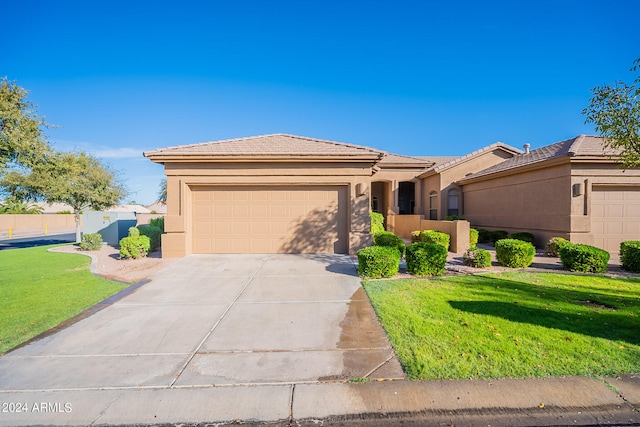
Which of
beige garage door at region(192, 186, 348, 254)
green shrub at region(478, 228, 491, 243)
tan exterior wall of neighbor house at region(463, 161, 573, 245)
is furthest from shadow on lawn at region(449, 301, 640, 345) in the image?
green shrub at region(478, 228, 491, 243)

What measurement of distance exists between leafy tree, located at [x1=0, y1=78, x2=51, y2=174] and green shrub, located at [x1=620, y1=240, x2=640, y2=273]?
21252mm

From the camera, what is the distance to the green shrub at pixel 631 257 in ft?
26.3

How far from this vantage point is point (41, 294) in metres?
6.48

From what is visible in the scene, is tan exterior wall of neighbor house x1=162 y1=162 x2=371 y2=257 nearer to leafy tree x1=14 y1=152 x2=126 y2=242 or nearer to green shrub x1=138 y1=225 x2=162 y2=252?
green shrub x1=138 y1=225 x2=162 y2=252

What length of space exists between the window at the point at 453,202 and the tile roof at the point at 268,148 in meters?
9.79

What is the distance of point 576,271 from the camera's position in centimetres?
812

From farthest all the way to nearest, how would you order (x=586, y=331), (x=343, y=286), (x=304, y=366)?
(x=343, y=286), (x=586, y=331), (x=304, y=366)

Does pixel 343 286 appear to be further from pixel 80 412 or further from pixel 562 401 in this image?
pixel 80 412

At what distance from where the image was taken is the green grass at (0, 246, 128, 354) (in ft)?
15.5

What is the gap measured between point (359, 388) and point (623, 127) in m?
7.76

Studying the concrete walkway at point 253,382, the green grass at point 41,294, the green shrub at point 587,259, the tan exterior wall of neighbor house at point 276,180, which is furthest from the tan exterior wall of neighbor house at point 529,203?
the green grass at point 41,294

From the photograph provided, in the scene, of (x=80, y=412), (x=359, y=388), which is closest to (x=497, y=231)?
(x=359, y=388)

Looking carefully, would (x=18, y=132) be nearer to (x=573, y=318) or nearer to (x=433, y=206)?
(x=573, y=318)

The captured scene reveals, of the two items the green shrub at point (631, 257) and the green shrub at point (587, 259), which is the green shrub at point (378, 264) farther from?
the green shrub at point (631, 257)
